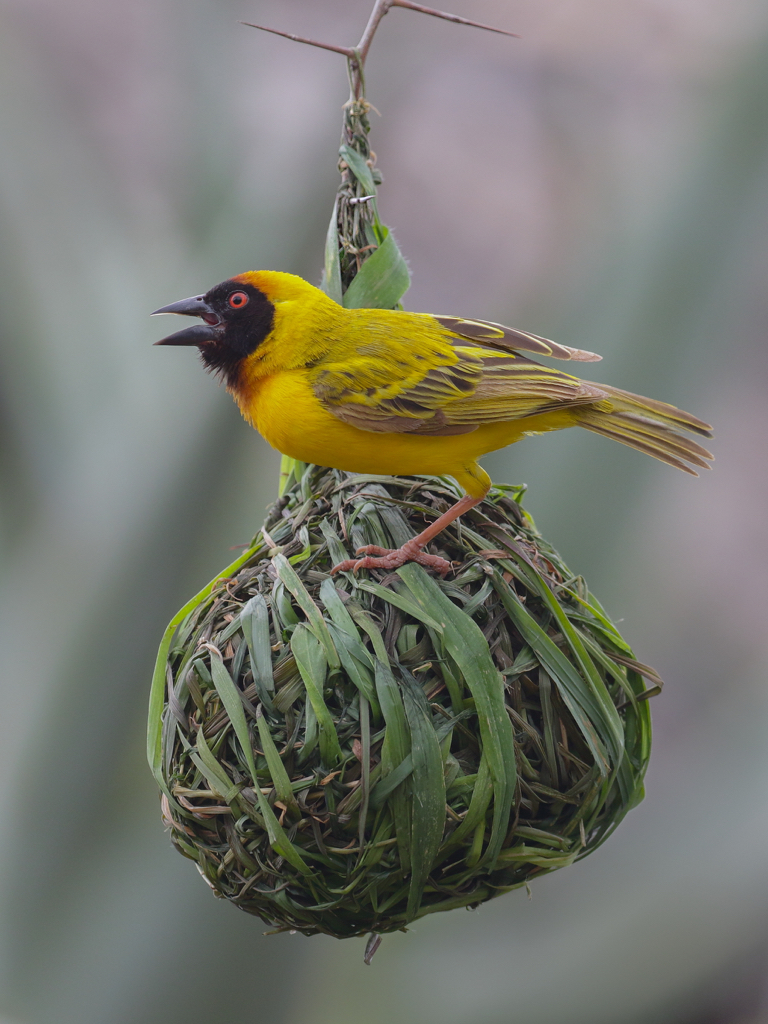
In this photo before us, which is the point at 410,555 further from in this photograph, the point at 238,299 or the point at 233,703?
the point at 238,299

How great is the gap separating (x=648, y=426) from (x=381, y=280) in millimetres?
584

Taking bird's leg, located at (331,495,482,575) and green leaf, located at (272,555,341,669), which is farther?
bird's leg, located at (331,495,482,575)

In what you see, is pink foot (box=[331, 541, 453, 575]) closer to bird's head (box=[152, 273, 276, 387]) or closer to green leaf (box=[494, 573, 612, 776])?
green leaf (box=[494, 573, 612, 776])

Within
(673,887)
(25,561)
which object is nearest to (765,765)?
(673,887)

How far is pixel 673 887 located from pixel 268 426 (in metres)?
2.09

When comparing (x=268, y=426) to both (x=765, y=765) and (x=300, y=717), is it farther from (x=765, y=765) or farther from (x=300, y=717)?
(x=765, y=765)

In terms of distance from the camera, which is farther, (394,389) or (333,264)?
(333,264)

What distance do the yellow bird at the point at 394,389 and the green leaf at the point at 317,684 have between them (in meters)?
0.21

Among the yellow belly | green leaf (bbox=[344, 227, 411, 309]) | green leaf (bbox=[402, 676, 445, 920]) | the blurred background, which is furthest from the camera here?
the blurred background

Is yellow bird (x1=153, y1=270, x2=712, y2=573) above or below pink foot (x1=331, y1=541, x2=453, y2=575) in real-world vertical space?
above

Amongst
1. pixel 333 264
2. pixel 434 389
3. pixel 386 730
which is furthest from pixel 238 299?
pixel 386 730

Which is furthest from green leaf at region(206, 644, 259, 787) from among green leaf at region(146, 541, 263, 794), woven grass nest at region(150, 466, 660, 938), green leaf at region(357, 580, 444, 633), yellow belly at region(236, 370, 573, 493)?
yellow belly at region(236, 370, 573, 493)

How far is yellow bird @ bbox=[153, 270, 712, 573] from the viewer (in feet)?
4.78

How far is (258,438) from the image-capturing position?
294 centimetres
